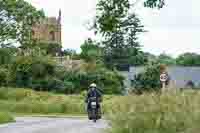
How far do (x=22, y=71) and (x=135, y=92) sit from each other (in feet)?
154

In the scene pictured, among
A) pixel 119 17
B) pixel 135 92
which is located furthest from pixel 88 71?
pixel 119 17

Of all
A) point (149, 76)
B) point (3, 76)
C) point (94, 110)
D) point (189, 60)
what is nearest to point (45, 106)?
point (94, 110)

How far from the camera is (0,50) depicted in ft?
208

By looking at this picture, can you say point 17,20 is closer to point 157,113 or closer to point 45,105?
point 45,105

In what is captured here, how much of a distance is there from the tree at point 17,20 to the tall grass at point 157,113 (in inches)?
1744

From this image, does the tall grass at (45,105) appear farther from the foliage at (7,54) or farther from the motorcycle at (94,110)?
the motorcycle at (94,110)

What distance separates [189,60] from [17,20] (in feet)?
204

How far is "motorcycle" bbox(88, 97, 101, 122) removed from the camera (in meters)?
33.0

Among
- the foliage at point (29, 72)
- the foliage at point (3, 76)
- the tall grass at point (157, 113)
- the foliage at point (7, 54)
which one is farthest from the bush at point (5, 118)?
the foliage at point (3, 76)

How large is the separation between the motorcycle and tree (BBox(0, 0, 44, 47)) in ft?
96.9

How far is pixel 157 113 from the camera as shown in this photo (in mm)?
17172

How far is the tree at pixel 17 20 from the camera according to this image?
205 ft

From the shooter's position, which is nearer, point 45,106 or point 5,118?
point 5,118

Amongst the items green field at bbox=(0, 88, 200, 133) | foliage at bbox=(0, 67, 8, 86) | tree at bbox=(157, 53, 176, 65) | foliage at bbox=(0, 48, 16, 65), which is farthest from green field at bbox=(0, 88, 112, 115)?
tree at bbox=(157, 53, 176, 65)
